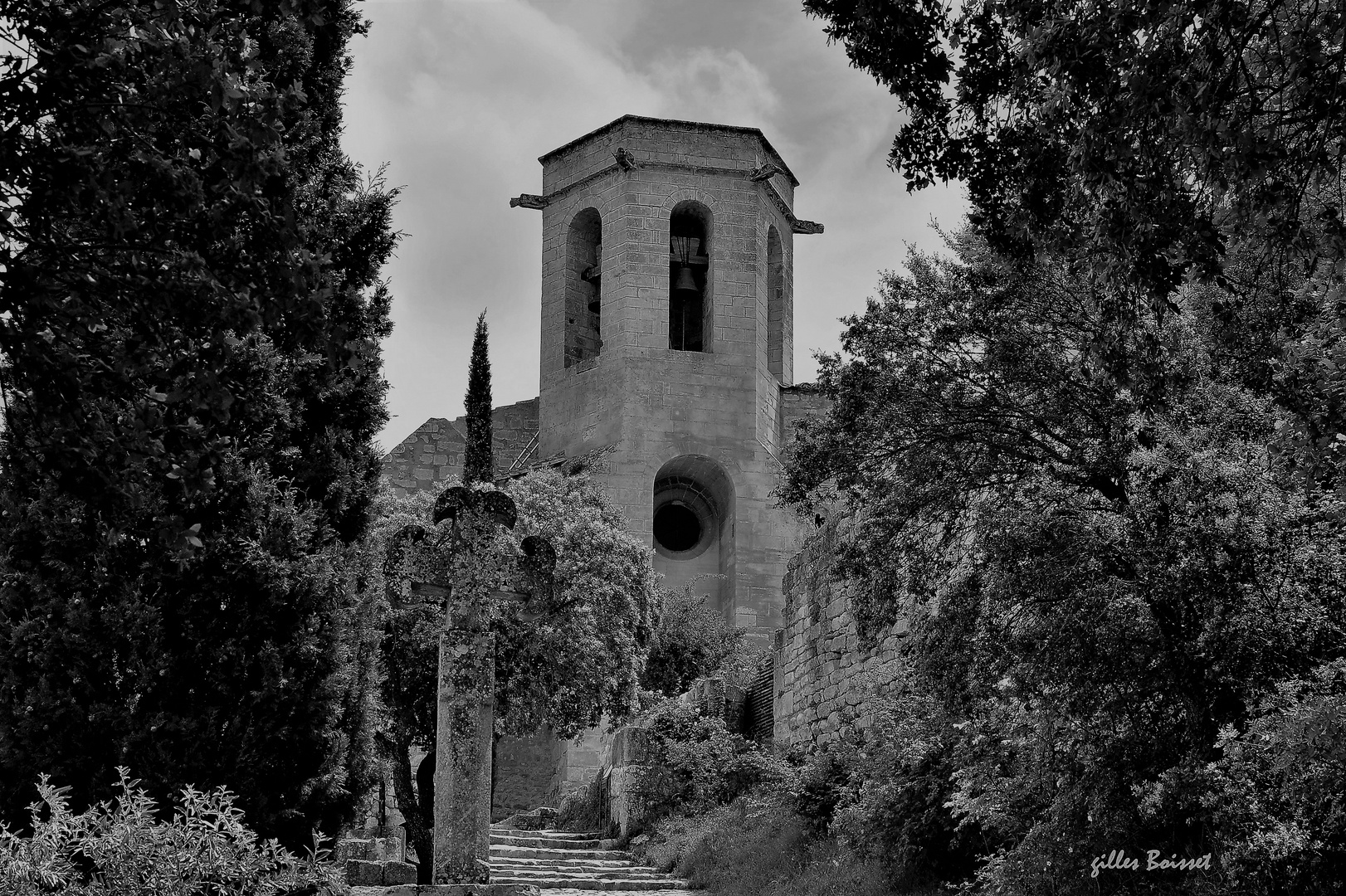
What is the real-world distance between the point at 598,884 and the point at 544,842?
4.01 meters

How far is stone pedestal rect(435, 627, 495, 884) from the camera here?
8.96 meters

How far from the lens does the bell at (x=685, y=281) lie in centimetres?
3234

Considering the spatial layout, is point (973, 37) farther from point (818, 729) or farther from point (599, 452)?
point (599, 452)

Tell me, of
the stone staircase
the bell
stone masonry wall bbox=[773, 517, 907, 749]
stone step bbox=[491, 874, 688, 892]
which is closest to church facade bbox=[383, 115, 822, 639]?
the bell

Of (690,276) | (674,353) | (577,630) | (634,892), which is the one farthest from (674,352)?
(634,892)

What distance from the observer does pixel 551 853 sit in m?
15.5

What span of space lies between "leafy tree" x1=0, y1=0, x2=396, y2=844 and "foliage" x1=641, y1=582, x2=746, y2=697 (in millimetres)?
16170

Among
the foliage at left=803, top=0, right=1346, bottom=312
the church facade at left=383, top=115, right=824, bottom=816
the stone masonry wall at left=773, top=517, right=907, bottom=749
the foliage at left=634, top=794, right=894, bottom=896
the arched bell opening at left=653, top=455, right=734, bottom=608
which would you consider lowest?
the foliage at left=634, top=794, right=894, bottom=896

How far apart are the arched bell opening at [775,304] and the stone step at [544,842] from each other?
17.2m

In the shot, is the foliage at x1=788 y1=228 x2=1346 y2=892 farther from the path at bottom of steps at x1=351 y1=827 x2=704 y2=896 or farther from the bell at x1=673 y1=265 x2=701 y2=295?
the bell at x1=673 y1=265 x2=701 y2=295

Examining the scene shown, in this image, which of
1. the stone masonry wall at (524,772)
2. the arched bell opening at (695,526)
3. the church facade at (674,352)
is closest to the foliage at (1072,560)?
the stone masonry wall at (524,772)

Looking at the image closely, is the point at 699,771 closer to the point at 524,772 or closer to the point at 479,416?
the point at 479,416

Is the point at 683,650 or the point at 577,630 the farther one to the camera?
the point at 683,650

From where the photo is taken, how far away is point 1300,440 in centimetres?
641
